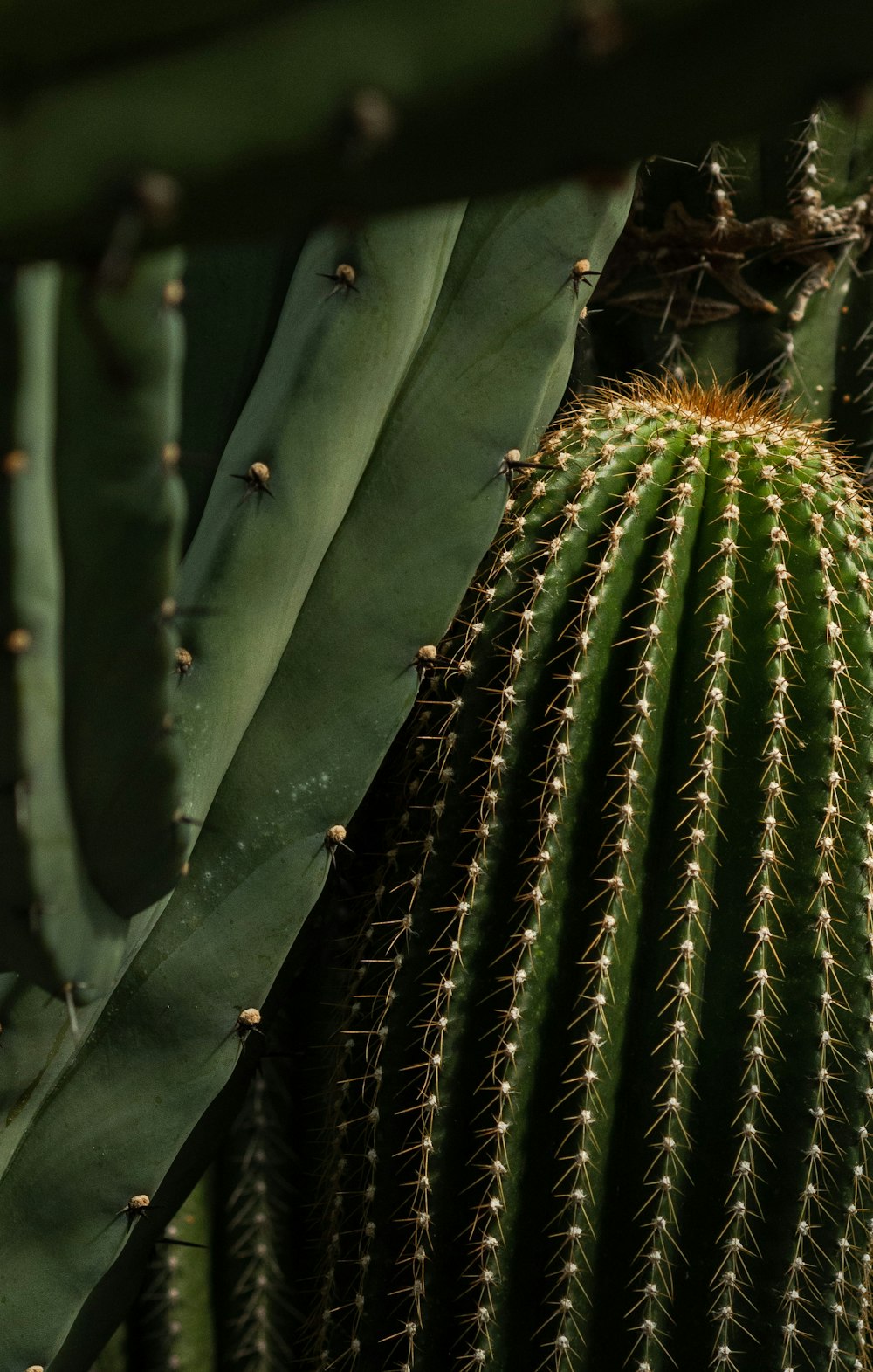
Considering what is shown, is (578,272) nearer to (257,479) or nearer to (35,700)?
(257,479)

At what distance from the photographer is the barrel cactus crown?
120 cm

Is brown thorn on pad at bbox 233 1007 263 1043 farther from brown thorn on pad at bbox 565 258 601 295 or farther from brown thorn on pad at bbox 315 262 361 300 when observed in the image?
brown thorn on pad at bbox 565 258 601 295

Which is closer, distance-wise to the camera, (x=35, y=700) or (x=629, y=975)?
(x=35, y=700)

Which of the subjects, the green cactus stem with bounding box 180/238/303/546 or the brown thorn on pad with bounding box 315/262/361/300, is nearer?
the brown thorn on pad with bounding box 315/262/361/300

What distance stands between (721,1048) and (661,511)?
552mm

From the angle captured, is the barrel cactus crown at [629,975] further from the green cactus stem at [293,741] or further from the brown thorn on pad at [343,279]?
the brown thorn on pad at [343,279]

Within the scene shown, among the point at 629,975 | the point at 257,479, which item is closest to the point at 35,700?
the point at 257,479

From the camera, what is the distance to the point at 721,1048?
1.22 m

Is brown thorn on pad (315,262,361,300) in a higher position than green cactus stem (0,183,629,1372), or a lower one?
higher

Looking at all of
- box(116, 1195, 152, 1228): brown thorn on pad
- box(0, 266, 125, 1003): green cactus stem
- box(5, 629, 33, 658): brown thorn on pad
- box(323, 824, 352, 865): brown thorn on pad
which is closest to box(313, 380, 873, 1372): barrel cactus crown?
box(323, 824, 352, 865): brown thorn on pad

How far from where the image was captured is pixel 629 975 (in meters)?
1.24

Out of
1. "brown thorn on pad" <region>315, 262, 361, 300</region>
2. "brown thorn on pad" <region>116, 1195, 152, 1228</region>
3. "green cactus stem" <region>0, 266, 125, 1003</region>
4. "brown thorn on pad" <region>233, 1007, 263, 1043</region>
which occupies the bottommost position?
"brown thorn on pad" <region>116, 1195, 152, 1228</region>

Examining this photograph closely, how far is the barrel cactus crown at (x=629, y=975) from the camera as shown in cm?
120

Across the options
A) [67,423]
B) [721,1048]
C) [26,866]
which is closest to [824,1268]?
[721,1048]
